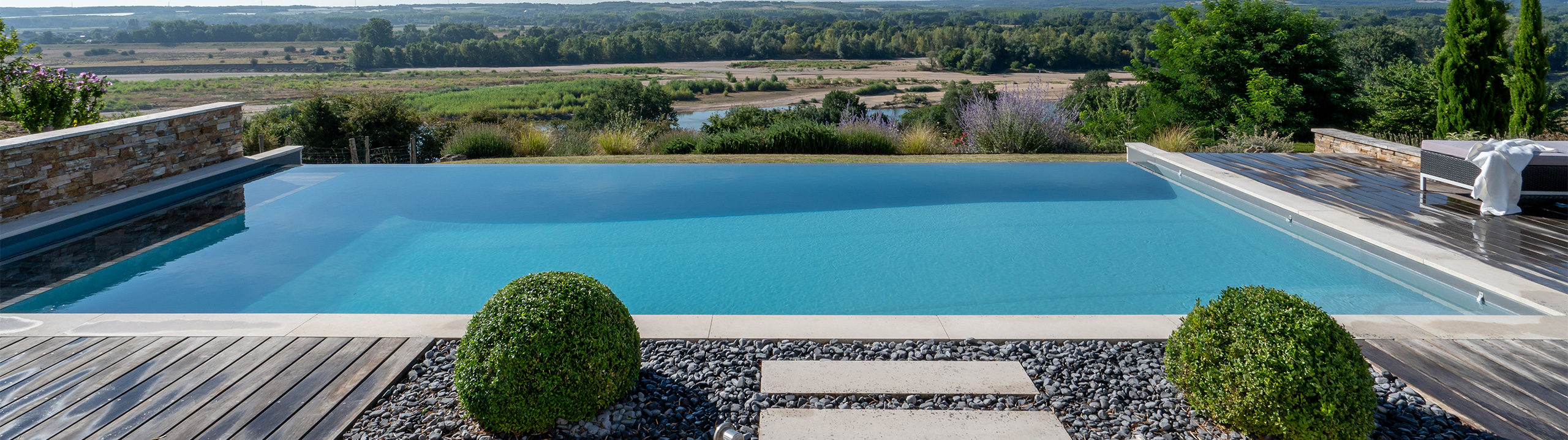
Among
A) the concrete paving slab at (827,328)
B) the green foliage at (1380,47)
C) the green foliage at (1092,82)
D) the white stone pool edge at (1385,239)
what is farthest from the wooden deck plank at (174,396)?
the green foliage at (1380,47)

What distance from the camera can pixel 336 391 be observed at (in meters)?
2.47

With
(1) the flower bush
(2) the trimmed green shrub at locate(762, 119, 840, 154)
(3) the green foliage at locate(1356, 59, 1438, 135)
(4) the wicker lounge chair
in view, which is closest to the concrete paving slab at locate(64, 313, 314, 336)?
(1) the flower bush

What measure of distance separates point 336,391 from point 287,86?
2337 inches

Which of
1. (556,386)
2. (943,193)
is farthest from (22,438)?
(943,193)

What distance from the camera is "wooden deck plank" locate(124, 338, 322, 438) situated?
221 cm

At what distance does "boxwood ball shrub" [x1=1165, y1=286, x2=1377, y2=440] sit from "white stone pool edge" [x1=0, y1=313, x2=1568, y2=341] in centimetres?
70

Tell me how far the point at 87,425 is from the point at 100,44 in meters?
94.7

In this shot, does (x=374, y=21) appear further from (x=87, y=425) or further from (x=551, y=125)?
(x=87, y=425)

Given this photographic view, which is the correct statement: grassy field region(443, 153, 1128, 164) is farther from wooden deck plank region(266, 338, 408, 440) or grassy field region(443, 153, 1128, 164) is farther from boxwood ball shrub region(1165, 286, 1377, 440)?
boxwood ball shrub region(1165, 286, 1377, 440)

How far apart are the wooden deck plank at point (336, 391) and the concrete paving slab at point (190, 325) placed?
449mm

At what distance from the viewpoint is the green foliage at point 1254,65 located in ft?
32.9

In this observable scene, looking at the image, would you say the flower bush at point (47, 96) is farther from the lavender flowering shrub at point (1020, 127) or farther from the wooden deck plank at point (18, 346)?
the lavender flowering shrub at point (1020, 127)

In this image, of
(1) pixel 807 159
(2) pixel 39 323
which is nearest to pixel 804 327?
(2) pixel 39 323

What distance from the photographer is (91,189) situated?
5734mm
